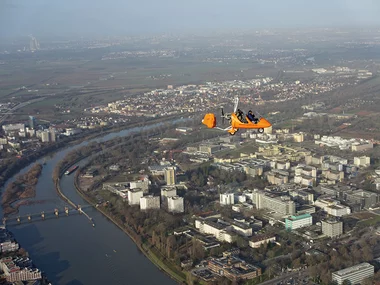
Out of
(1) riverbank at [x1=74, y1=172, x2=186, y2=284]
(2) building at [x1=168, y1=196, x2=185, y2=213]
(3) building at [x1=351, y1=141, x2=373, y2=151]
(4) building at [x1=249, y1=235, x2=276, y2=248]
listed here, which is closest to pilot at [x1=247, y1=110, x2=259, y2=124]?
(1) riverbank at [x1=74, y1=172, x2=186, y2=284]

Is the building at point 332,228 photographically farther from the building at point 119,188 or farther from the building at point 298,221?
the building at point 119,188

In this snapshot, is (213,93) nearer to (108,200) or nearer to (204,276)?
(108,200)

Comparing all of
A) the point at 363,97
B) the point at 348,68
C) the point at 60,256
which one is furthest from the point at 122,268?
the point at 348,68

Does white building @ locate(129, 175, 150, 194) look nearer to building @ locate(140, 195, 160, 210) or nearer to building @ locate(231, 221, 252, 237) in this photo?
building @ locate(140, 195, 160, 210)

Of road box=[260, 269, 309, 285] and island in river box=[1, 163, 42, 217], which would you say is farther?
island in river box=[1, 163, 42, 217]

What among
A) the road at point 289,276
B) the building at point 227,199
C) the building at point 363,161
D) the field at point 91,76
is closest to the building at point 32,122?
the field at point 91,76

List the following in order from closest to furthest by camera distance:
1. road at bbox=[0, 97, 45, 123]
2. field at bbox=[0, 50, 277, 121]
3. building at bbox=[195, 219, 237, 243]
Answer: building at bbox=[195, 219, 237, 243], road at bbox=[0, 97, 45, 123], field at bbox=[0, 50, 277, 121]

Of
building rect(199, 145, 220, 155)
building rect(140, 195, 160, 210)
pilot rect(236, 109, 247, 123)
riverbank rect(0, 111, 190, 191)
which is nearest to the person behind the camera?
pilot rect(236, 109, 247, 123)

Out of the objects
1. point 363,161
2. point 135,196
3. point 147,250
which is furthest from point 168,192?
point 363,161
